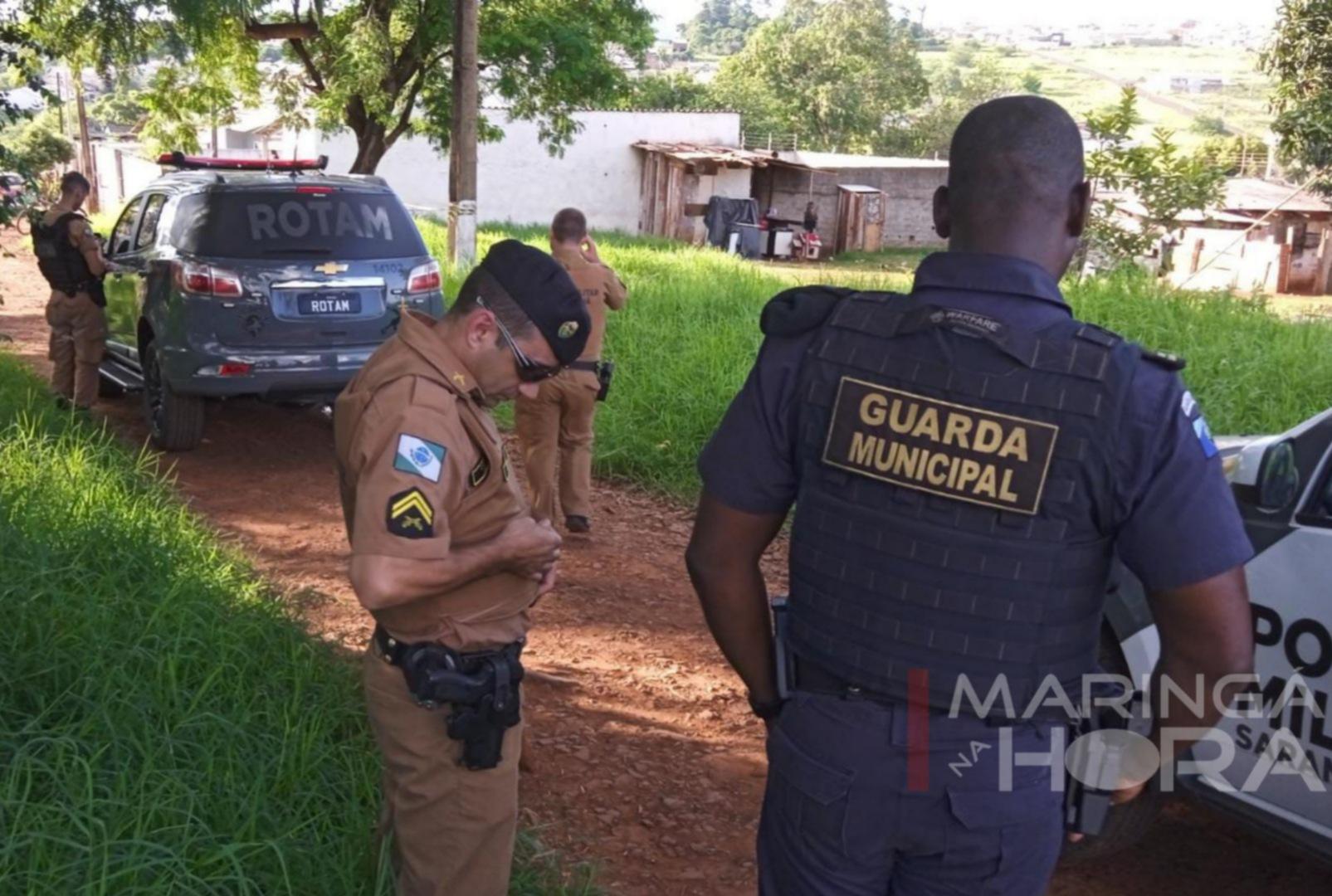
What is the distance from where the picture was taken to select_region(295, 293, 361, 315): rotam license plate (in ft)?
23.8

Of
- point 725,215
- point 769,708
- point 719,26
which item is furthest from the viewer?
point 719,26

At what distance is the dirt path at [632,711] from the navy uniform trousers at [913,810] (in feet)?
5.54

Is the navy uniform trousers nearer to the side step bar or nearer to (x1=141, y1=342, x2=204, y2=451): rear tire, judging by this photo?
(x1=141, y1=342, x2=204, y2=451): rear tire

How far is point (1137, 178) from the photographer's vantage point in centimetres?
1215

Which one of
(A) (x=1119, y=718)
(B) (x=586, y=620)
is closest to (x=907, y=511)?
(A) (x=1119, y=718)

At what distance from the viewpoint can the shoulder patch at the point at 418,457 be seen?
2338 millimetres

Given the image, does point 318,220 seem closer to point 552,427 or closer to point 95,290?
point 95,290

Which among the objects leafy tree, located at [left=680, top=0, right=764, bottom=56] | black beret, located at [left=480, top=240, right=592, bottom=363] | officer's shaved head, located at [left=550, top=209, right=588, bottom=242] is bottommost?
officer's shaved head, located at [left=550, top=209, right=588, bottom=242]

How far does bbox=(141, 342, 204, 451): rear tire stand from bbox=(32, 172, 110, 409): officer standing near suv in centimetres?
58

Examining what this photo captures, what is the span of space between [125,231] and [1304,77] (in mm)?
14494

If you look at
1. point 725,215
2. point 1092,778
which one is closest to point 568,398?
point 1092,778

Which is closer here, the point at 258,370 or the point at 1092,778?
the point at 1092,778

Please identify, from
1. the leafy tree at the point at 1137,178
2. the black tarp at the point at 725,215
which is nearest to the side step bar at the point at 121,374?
the leafy tree at the point at 1137,178

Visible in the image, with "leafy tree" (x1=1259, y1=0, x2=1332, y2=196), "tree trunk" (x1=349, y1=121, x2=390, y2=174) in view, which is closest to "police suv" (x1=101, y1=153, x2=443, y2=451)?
"tree trunk" (x1=349, y1=121, x2=390, y2=174)
